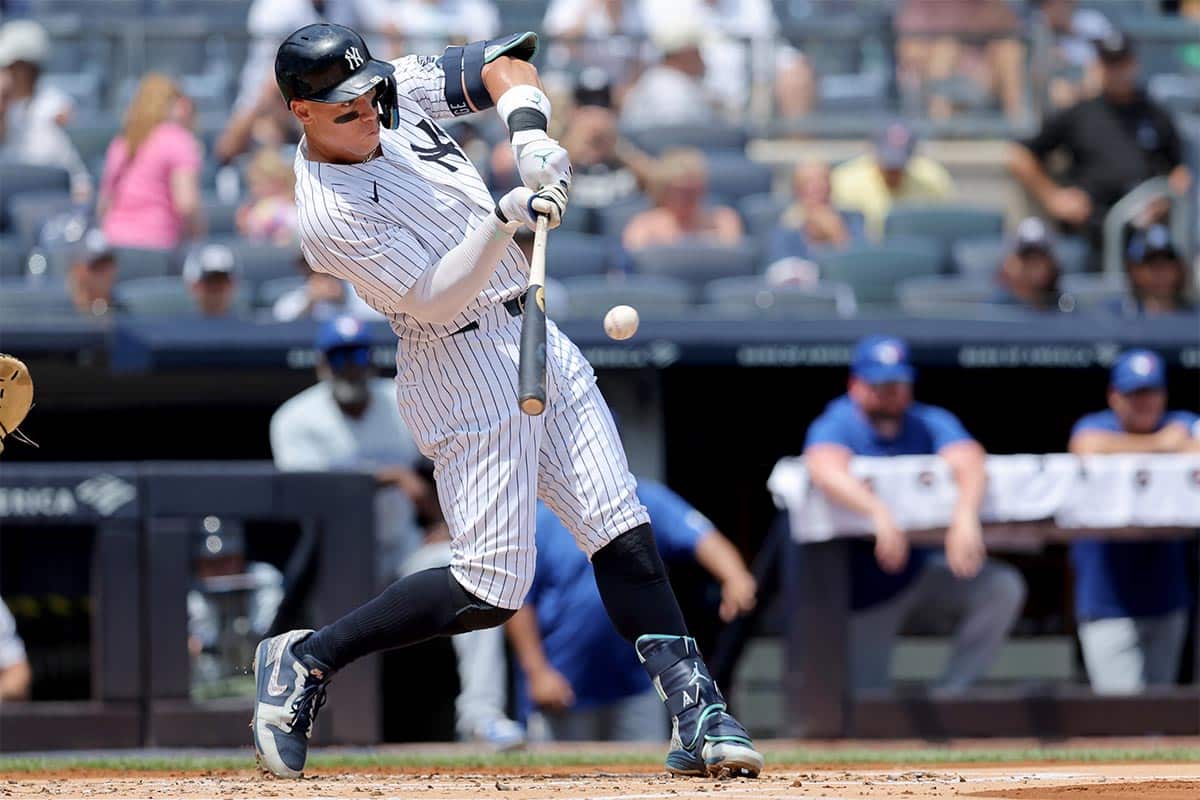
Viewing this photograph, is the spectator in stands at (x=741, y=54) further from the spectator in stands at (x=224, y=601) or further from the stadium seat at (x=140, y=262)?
the spectator in stands at (x=224, y=601)

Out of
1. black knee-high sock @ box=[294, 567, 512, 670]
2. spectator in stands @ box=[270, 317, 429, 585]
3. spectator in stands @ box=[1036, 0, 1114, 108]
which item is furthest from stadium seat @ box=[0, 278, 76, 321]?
spectator in stands @ box=[1036, 0, 1114, 108]

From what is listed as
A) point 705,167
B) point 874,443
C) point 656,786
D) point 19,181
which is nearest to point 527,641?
point 874,443

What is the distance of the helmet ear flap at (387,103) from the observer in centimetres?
374

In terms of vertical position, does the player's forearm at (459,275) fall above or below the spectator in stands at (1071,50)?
below

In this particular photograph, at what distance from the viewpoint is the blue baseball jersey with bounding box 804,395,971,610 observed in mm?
6473

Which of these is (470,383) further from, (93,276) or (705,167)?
(705,167)

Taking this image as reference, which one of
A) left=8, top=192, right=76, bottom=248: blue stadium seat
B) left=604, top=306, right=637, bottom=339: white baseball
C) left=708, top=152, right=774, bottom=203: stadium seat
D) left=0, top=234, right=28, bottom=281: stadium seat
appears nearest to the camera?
left=604, top=306, right=637, bottom=339: white baseball

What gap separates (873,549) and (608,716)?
3.32ft

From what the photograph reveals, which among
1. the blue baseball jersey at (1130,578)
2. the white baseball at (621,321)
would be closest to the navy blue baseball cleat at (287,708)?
the white baseball at (621,321)

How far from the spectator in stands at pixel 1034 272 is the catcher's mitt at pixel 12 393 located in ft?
14.9

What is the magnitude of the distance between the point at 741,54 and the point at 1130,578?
3500 mm

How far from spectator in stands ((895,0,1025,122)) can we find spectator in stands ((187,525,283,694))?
4.28 meters

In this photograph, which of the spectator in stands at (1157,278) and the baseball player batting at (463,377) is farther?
the spectator in stands at (1157,278)

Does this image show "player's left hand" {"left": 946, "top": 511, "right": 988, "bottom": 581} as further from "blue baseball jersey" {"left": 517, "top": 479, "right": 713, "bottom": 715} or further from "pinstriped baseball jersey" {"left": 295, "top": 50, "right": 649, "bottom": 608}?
"pinstriped baseball jersey" {"left": 295, "top": 50, "right": 649, "bottom": 608}
